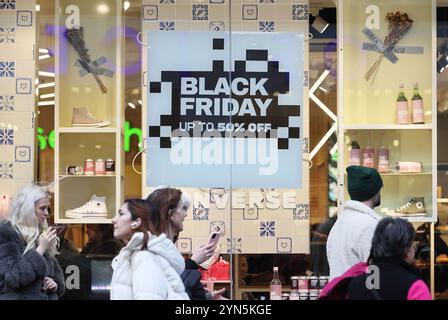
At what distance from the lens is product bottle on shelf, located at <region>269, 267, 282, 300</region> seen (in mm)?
6375

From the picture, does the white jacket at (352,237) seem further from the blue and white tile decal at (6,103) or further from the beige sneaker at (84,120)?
the blue and white tile decal at (6,103)

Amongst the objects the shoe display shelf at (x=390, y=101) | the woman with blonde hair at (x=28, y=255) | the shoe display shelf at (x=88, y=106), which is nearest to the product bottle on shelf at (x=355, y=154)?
the shoe display shelf at (x=390, y=101)

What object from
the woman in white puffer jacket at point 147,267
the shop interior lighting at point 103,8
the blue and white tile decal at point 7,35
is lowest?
the woman in white puffer jacket at point 147,267

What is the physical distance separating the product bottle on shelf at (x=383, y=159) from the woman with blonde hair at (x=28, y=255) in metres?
2.34

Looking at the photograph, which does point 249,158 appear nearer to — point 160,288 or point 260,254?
point 260,254

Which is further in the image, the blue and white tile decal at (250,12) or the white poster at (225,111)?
the blue and white tile decal at (250,12)

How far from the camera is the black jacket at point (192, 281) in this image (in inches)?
197

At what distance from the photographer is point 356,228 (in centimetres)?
539

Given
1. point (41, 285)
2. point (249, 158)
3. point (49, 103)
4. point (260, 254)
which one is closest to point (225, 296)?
point (260, 254)

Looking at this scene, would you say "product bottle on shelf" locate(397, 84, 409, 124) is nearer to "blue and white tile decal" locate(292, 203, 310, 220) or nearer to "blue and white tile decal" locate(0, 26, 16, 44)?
"blue and white tile decal" locate(292, 203, 310, 220)

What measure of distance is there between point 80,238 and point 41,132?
0.79 meters

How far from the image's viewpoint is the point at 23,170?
6352 mm

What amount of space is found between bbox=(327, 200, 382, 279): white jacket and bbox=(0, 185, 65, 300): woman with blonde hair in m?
1.69

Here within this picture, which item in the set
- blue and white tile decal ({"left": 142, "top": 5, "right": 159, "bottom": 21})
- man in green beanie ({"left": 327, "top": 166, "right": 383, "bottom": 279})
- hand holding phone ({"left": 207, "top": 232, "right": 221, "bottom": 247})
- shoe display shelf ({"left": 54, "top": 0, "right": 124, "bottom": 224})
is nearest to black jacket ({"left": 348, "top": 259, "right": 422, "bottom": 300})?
man in green beanie ({"left": 327, "top": 166, "right": 383, "bottom": 279})
